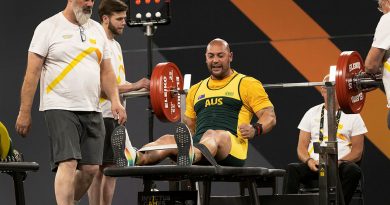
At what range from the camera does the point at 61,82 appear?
439 centimetres

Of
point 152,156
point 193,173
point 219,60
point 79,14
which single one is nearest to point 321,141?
point 219,60

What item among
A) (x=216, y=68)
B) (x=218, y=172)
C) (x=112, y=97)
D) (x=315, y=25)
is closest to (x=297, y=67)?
(x=315, y=25)

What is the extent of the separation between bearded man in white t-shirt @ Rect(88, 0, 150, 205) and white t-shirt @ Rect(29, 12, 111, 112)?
0.76 meters

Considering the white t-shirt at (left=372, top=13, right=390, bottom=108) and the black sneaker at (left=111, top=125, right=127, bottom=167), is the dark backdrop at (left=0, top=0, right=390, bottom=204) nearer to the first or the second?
the white t-shirt at (left=372, top=13, right=390, bottom=108)

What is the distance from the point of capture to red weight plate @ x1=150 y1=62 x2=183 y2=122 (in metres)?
5.19

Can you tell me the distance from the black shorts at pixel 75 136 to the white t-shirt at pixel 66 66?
0.05 meters

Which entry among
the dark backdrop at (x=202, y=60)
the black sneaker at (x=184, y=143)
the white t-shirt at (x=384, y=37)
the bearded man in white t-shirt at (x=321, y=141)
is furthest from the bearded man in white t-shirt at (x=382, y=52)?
the dark backdrop at (x=202, y=60)

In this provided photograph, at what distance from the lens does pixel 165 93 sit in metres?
5.27

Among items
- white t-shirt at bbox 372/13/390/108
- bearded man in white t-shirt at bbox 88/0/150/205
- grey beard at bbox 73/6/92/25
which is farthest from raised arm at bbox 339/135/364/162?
grey beard at bbox 73/6/92/25

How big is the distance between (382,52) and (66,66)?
5.95ft

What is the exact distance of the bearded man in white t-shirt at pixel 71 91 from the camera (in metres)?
4.29

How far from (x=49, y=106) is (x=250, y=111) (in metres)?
1.47

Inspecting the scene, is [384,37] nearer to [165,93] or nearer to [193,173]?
[193,173]

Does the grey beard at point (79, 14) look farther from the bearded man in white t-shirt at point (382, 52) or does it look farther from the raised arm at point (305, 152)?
the raised arm at point (305, 152)
